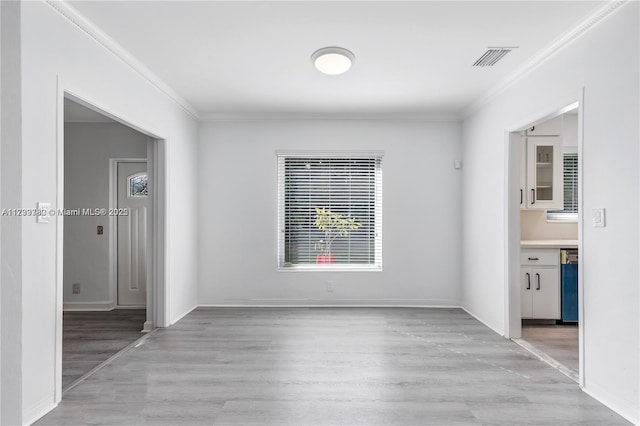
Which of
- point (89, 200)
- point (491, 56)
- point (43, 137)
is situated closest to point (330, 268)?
point (491, 56)

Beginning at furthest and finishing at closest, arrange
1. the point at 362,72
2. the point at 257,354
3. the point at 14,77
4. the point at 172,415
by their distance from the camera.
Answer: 1. the point at 362,72
2. the point at 257,354
3. the point at 172,415
4. the point at 14,77

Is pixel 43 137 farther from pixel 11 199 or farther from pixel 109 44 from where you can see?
pixel 109 44

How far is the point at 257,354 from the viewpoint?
3.44 m

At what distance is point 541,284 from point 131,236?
5288 mm

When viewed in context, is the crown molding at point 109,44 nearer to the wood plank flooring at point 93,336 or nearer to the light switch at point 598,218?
the wood plank flooring at point 93,336

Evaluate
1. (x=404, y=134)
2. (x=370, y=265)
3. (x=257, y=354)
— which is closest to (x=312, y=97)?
(x=404, y=134)

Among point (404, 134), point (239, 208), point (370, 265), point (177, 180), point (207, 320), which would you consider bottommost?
point (207, 320)

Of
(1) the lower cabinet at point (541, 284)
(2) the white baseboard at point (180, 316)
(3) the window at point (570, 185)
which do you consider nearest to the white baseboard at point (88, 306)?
(2) the white baseboard at point (180, 316)

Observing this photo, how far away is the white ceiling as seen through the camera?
101 inches

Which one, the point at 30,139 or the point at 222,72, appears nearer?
the point at 30,139

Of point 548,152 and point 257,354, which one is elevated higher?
point 548,152

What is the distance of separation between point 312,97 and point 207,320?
9.52 feet

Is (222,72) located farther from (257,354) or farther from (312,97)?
(257,354)

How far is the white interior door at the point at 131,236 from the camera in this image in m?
5.39
